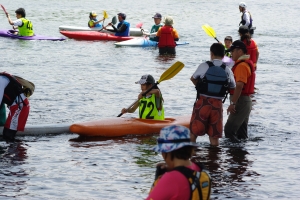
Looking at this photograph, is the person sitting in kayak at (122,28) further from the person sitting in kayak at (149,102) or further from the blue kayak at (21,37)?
the person sitting in kayak at (149,102)

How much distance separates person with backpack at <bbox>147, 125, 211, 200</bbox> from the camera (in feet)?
13.1

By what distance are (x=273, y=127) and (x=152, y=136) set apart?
2.27 m

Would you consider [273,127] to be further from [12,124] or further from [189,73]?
[189,73]

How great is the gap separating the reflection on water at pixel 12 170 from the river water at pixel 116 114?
1 centimetres

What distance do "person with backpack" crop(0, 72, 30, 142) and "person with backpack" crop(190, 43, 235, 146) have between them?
2155mm

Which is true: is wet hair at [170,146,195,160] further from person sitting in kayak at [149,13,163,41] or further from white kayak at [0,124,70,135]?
person sitting in kayak at [149,13,163,41]

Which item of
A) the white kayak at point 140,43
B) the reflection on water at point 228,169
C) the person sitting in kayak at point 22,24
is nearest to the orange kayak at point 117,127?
the reflection on water at point 228,169

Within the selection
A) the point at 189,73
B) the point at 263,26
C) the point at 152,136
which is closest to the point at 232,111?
the point at 152,136

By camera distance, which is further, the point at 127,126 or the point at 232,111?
the point at 127,126

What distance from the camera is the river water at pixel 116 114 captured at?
7824mm

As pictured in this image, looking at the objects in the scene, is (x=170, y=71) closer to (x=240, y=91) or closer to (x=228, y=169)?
(x=240, y=91)

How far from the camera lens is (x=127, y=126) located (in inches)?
399

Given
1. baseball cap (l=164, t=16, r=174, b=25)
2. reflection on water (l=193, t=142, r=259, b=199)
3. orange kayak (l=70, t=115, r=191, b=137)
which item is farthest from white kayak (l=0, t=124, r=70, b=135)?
baseball cap (l=164, t=16, r=174, b=25)

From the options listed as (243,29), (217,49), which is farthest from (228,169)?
(243,29)
